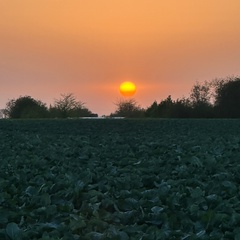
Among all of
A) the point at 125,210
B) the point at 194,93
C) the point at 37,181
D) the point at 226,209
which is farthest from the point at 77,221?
the point at 194,93

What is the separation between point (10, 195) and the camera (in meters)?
5.80

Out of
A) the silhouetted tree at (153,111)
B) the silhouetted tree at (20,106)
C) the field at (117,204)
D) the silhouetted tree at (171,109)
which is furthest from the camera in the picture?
the silhouetted tree at (20,106)

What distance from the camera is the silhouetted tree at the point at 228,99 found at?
65750mm

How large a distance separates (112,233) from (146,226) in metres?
0.52

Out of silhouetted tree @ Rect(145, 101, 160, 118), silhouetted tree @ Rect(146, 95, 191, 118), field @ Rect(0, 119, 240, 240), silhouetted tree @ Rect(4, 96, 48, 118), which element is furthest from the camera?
silhouetted tree @ Rect(4, 96, 48, 118)

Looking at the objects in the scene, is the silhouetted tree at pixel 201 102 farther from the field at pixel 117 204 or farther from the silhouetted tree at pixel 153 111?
the field at pixel 117 204

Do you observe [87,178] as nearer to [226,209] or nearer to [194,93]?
[226,209]

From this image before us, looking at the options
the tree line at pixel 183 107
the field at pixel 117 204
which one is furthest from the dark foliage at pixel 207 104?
A: the field at pixel 117 204

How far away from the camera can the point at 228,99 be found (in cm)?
6725

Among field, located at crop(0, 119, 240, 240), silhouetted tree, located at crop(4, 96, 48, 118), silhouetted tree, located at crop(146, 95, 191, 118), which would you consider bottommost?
field, located at crop(0, 119, 240, 240)

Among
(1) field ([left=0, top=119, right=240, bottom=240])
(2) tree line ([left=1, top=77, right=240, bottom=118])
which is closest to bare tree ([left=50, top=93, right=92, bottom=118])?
(2) tree line ([left=1, top=77, right=240, bottom=118])

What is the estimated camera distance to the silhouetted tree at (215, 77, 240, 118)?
6575 cm

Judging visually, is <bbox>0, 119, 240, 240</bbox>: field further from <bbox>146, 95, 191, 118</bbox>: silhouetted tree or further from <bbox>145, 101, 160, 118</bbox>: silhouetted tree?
<bbox>145, 101, 160, 118</bbox>: silhouetted tree

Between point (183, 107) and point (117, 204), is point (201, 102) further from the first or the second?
point (117, 204)
